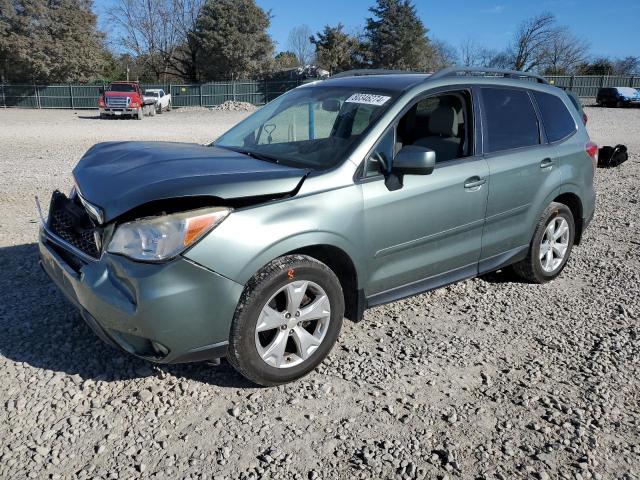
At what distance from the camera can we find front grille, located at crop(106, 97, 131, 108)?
30094 mm

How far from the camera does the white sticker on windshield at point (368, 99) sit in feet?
12.9

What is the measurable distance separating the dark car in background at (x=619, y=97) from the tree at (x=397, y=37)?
778 inches

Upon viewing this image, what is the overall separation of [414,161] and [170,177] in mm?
1492

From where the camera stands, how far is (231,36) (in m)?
49.7

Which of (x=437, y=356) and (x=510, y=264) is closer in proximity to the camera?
(x=437, y=356)

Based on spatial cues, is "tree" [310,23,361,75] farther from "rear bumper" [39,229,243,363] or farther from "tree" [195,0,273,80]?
"rear bumper" [39,229,243,363]

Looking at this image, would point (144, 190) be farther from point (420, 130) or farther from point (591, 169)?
point (591, 169)

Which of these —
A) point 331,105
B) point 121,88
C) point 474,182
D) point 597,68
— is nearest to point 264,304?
point 331,105

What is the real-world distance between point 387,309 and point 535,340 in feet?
3.73

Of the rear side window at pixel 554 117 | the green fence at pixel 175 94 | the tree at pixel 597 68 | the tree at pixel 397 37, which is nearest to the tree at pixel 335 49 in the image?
the tree at pixel 397 37

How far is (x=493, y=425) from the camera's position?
3.07 m

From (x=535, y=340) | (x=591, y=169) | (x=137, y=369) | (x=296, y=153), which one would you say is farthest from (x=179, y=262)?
(x=591, y=169)

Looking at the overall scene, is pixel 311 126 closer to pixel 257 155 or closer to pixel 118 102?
pixel 257 155

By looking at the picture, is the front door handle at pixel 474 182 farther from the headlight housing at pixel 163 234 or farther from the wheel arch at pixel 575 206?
the headlight housing at pixel 163 234
